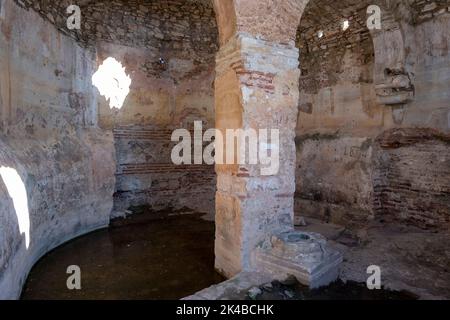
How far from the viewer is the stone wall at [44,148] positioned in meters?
3.07

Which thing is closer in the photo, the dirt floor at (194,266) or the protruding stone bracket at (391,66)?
the dirt floor at (194,266)

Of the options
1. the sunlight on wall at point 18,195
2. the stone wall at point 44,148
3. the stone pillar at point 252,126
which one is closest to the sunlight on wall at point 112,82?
the stone wall at point 44,148

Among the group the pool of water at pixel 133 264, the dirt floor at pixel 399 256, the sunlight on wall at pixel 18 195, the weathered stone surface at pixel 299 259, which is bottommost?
the pool of water at pixel 133 264

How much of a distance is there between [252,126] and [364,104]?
3.12m

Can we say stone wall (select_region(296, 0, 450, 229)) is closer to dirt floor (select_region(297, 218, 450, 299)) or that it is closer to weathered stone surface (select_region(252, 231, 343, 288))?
dirt floor (select_region(297, 218, 450, 299))

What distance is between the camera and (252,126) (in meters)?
3.21

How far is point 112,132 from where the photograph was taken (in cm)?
600

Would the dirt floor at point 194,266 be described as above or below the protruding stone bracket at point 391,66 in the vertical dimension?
below

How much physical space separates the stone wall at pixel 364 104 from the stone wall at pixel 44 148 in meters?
3.78

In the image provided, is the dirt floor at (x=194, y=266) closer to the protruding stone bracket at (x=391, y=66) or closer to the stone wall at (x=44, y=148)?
the stone wall at (x=44, y=148)

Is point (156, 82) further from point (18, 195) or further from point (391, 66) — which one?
point (391, 66)

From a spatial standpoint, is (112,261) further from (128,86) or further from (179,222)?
(128,86)
